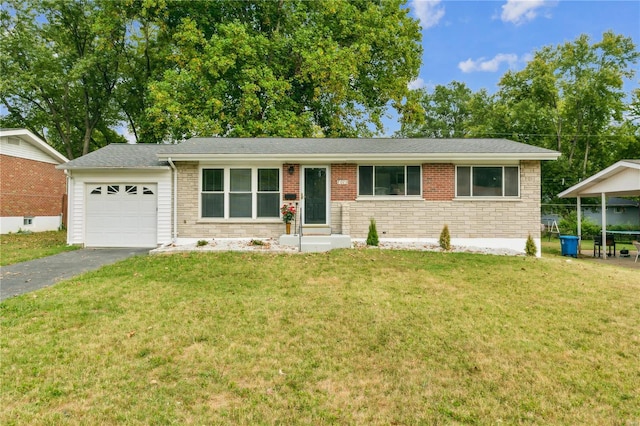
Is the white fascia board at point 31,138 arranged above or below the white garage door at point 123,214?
above

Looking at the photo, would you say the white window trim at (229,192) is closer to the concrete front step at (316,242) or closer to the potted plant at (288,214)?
the potted plant at (288,214)

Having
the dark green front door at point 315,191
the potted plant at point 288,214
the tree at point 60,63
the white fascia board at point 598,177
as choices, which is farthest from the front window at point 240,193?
the tree at point 60,63

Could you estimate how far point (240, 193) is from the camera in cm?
1122

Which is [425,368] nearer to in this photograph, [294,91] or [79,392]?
[79,392]

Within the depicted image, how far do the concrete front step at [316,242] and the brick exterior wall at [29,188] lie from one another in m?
14.9

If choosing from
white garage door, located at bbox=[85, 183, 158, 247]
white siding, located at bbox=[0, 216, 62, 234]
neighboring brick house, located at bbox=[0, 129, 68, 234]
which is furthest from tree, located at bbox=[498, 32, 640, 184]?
white siding, located at bbox=[0, 216, 62, 234]

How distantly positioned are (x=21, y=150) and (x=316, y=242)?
1681cm

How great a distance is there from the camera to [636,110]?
27078 mm

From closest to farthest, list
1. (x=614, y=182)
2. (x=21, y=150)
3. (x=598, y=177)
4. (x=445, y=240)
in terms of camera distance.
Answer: (x=445, y=240), (x=614, y=182), (x=598, y=177), (x=21, y=150)

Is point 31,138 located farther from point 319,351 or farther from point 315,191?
point 319,351

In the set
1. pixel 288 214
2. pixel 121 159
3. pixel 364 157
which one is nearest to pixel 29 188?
pixel 121 159

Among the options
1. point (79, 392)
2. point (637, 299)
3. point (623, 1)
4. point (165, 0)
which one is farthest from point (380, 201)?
point (165, 0)

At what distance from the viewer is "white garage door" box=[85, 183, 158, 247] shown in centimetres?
1116

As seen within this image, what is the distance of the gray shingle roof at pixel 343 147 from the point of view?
10922mm
